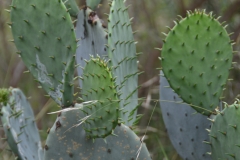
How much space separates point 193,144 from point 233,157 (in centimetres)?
46

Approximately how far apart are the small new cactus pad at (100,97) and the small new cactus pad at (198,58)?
0.30 m

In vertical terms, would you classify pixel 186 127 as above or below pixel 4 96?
below

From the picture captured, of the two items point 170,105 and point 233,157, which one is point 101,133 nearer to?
point 233,157

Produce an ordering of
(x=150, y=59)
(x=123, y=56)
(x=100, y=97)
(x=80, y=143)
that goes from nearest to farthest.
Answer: (x=100, y=97) → (x=80, y=143) → (x=123, y=56) → (x=150, y=59)

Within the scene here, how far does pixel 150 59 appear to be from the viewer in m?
3.60

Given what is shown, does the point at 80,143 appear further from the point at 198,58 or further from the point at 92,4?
the point at 92,4

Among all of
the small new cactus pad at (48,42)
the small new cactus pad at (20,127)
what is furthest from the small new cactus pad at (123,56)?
the small new cactus pad at (20,127)

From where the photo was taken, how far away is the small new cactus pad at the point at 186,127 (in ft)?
6.77

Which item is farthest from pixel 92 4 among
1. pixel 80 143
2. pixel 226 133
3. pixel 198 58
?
pixel 226 133

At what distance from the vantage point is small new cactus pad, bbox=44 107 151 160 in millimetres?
1660

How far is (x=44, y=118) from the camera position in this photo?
3.75 meters

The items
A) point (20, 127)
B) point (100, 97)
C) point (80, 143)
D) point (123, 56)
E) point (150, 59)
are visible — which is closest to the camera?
point (100, 97)

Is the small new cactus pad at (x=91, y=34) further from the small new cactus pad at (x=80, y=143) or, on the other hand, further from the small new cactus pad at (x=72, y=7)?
the small new cactus pad at (x=80, y=143)

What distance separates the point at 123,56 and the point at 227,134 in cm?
51
